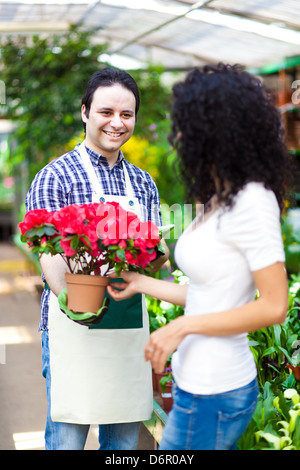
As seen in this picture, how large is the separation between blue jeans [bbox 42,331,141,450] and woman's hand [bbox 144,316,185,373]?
54 centimetres

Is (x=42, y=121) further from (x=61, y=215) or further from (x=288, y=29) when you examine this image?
(x=61, y=215)

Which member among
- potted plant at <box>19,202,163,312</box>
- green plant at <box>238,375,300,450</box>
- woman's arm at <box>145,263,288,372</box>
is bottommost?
green plant at <box>238,375,300,450</box>

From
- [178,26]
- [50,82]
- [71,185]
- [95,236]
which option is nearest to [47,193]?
Answer: [71,185]

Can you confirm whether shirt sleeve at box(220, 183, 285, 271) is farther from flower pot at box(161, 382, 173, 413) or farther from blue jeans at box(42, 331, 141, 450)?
flower pot at box(161, 382, 173, 413)

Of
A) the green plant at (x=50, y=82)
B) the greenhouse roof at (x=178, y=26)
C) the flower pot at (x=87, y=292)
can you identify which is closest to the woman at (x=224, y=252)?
the flower pot at (x=87, y=292)

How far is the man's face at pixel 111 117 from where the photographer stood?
175 cm

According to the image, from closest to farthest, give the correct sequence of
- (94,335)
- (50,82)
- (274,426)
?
1. (94,335)
2. (274,426)
3. (50,82)

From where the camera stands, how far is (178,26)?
7871 mm

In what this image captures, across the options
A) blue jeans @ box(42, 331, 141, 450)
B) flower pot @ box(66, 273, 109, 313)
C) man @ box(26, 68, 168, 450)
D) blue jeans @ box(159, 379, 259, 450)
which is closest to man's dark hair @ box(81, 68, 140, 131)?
man @ box(26, 68, 168, 450)

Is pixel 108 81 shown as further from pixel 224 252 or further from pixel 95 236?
pixel 224 252

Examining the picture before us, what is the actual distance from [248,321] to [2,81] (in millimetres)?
6609

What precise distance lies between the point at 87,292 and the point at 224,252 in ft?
1.28

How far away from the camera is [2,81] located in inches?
286

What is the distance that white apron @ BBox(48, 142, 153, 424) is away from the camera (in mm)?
1661
